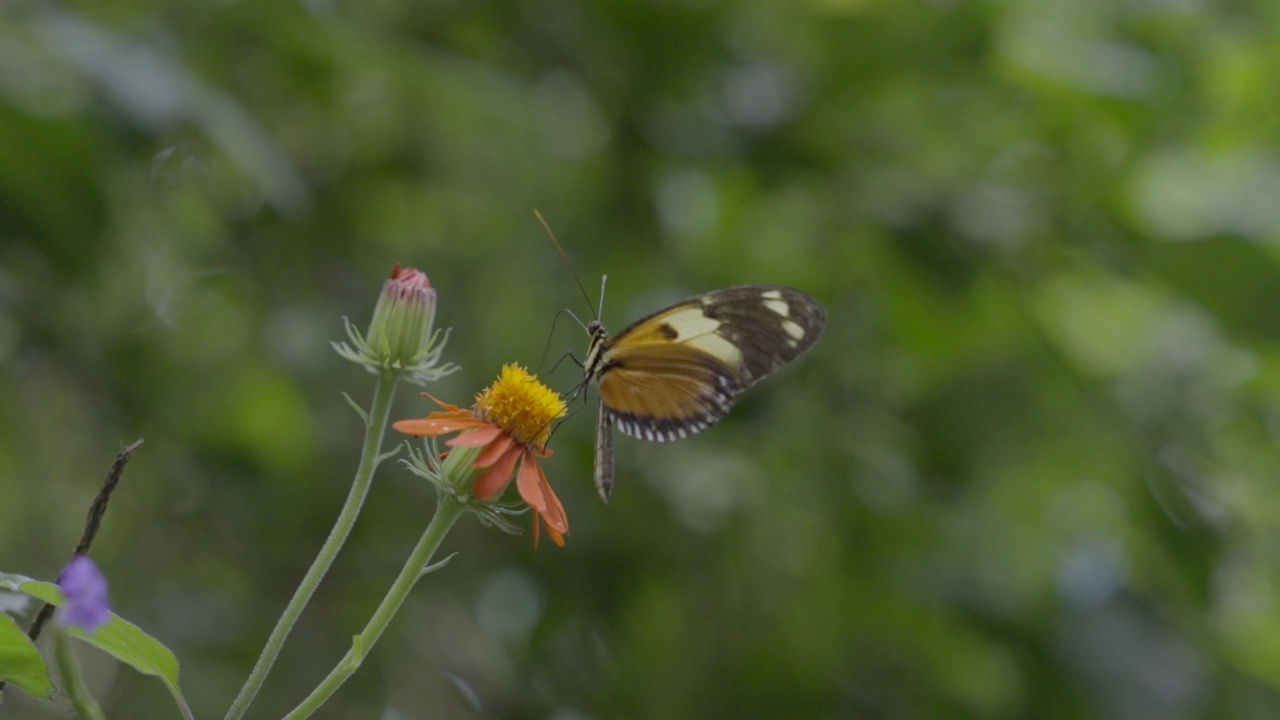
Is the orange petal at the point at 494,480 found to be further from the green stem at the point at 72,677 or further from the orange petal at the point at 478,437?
the green stem at the point at 72,677

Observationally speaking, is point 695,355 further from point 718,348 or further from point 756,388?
point 756,388

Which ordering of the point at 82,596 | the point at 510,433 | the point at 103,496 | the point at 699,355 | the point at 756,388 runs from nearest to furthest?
1. the point at 82,596
2. the point at 103,496
3. the point at 510,433
4. the point at 699,355
5. the point at 756,388

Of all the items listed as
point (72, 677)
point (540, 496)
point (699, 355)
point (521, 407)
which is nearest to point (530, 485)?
point (540, 496)

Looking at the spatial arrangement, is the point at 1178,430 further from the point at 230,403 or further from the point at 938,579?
the point at 230,403

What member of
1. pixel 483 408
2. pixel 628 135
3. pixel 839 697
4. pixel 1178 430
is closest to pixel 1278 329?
pixel 1178 430

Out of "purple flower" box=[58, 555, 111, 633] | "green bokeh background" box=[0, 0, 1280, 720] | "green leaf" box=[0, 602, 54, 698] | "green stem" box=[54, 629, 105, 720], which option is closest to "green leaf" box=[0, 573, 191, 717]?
"green leaf" box=[0, 602, 54, 698]

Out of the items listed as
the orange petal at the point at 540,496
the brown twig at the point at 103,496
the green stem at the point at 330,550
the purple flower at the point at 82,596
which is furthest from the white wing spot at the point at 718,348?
the purple flower at the point at 82,596

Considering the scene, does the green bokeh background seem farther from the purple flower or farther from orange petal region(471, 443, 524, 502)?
the purple flower
